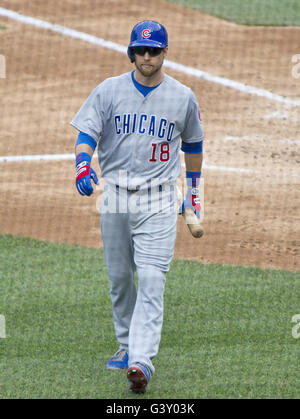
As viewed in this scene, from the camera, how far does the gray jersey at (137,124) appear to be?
539cm

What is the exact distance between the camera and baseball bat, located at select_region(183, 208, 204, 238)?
544 centimetres

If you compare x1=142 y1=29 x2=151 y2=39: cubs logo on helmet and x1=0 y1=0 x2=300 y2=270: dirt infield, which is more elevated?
x1=142 y1=29 x2=151 y2=39: cubs logo on helmet

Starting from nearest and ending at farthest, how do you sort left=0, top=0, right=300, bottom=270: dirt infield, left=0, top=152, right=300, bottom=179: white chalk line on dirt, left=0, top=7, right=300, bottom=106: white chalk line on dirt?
1. left=0, top=0, right=300, bottom=270: dirt infield
2. left=0, top=152, right=300, bottom=179: white chalk line on dirt
3. left=0, top=7, right=300, bottom=106: white chalk line on dirt

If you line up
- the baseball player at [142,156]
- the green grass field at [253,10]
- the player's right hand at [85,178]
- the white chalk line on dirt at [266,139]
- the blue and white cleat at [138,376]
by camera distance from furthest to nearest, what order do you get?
the green grass field at [253,10], the white chalk line on dirt at [266,139], the baseball player at [142,156], the player's right hand at [85,178], the blue and white cleat at [138,376]

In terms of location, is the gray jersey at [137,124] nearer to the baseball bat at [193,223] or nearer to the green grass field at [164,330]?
the baseball bat at [193,223]

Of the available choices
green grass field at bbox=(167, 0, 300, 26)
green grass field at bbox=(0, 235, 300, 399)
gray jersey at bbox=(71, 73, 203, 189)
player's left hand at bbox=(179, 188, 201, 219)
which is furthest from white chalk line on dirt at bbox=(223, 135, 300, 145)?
gray jersey at bbox=(71, 73, 203, 189)

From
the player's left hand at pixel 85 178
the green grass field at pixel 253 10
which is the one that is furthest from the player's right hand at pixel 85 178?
the green grass field at pixel 253 10

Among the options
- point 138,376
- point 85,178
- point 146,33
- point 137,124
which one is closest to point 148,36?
point 146,33

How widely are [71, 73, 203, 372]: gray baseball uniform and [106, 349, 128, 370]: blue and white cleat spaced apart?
0.34 metres

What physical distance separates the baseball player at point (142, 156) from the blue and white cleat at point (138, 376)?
0.21m

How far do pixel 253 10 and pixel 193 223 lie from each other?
15.3 m

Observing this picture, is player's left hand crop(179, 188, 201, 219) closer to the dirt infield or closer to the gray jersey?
the gray jersey

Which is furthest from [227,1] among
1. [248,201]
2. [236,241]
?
[236,241]

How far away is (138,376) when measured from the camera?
5066mm
